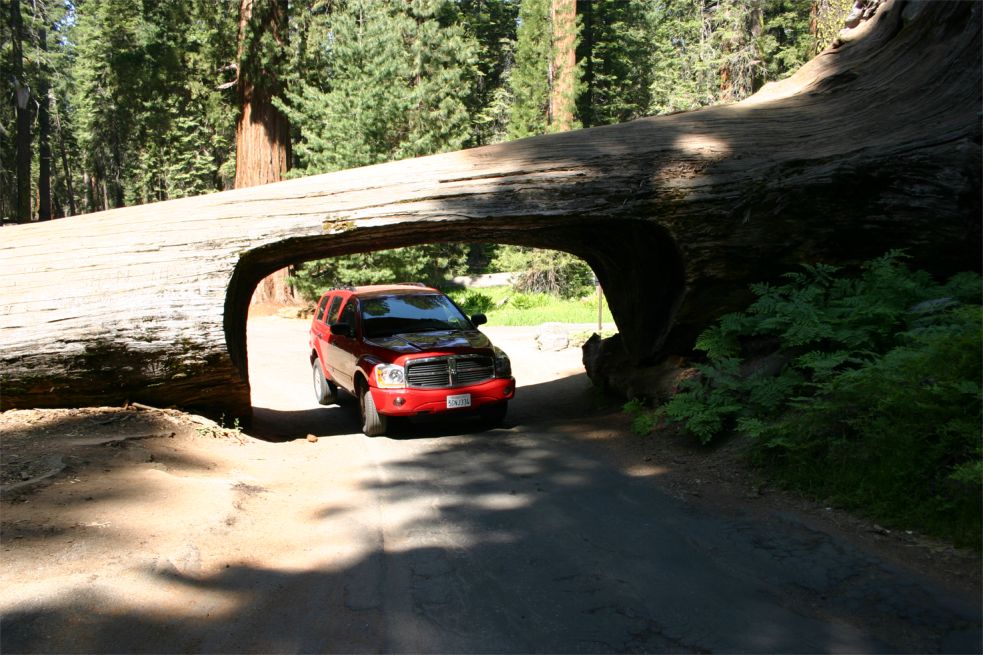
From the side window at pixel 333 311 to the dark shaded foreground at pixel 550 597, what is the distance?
6.57 m

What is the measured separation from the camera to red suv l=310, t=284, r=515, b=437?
996 centimetres

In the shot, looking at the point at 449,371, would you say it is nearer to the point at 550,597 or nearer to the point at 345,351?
the point at 345,351

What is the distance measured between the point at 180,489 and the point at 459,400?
3910mm

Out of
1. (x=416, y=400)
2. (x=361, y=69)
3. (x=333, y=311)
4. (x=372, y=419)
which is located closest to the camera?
(x=416, y=400)

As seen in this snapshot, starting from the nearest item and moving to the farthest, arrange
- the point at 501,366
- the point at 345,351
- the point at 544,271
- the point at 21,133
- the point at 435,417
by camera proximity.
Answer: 1. the point at 501,366
2. the point at 435,417
3. the point at 345,351
4. the point at 544,271
5. the point at 21,133

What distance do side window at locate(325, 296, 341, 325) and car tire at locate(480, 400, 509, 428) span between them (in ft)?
11.7

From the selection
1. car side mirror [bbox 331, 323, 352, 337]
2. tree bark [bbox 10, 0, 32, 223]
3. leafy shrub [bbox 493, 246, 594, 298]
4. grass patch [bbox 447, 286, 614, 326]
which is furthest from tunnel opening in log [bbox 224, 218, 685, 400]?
tree bark [bbox 10, 0, 32, 223]

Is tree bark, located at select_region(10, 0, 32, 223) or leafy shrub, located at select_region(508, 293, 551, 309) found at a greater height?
tree bark, located at select_region(10, 0, 32, 223)

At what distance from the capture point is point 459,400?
33.0 ft

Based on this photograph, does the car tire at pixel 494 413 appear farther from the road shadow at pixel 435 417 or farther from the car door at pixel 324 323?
the car door at pixel 324 323

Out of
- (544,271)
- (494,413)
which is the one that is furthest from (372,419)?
(544,271)

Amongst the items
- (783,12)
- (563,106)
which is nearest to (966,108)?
(563,106)

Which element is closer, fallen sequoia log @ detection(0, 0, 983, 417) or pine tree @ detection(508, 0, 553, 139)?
fallen sequoia log @ detection(0, 0, 983, 417)

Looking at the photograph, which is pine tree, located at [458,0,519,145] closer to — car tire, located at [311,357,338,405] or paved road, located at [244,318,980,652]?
car tire, located at [311,357,338,405]
